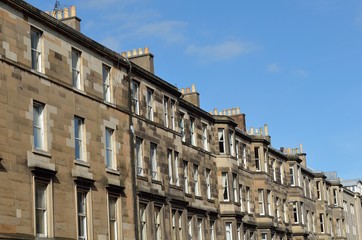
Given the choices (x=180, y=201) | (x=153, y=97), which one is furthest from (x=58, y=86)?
(x=180, y=201)

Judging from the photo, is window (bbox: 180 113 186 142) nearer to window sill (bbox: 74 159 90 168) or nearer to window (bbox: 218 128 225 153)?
window (bbox: 218 128 225 153)

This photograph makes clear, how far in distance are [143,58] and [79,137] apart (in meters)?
11.3

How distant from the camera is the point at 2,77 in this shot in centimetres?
3064

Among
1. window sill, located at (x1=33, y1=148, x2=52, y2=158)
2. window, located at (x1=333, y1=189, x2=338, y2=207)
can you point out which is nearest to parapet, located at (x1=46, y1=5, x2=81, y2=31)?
window sill, located at (x1=33, y1=148, x2=52, y2=158)

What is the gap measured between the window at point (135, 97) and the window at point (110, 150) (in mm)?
3130

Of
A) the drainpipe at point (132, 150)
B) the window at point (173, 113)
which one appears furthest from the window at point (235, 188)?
the drainpipe at point (132, 150)

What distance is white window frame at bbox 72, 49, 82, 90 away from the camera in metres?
36.3

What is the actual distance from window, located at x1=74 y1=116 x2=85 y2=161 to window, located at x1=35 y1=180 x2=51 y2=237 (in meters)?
3.53

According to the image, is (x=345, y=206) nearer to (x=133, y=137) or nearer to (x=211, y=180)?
(x=211, y=180)

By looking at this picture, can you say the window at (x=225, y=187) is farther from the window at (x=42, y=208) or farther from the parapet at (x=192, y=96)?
the window at (x=42, y=208)

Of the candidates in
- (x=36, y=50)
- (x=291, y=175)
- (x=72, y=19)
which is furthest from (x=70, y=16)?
(x=291, y=175)

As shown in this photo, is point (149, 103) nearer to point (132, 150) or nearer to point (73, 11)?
point (132, 150)

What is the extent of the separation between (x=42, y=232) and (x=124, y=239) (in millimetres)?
7133

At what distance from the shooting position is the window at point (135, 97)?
4162cm
